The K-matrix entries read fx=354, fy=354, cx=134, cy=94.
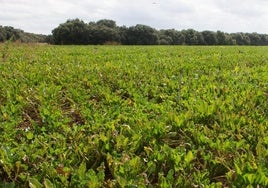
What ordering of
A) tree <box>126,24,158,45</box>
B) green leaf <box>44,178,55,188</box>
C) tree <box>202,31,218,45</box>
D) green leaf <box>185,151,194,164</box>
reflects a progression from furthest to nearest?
tree <box>202,31,218,45</box> < tree <box>126,24,158,45</box> < green leaf <box>185,151,194,164</box> < green leaf <box>44,178,55,188</box>

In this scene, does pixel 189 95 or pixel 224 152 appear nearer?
pixel 224 152

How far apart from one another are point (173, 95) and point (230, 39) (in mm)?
68432

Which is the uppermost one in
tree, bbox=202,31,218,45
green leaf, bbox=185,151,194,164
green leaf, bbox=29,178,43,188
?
tree, bbox=202,31,218,45

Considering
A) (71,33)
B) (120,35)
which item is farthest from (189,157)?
(120,35)

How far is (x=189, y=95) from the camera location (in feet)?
14.2

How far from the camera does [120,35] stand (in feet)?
196

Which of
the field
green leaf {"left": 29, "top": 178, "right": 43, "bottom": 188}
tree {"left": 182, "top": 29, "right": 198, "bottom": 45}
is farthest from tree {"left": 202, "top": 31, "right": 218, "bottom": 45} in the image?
green leaf {"left": 29, "top": 178, "right": 43, "bottom": 188}

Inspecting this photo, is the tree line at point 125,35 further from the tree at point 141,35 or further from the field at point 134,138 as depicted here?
the field at point 134,138

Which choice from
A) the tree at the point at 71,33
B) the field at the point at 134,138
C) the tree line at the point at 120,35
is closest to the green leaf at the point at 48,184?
the field at the point at 134,138

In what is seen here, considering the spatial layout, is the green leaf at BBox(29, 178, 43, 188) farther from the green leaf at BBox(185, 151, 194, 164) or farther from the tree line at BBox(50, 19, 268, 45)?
the tree line at BBox(50, 19, 268, 45)

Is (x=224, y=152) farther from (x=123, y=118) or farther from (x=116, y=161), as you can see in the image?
(x=123, y=118)

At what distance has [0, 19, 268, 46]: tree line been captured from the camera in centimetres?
5722

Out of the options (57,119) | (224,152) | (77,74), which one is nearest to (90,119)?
(57,119)

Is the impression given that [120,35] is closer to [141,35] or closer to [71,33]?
[141,35]
